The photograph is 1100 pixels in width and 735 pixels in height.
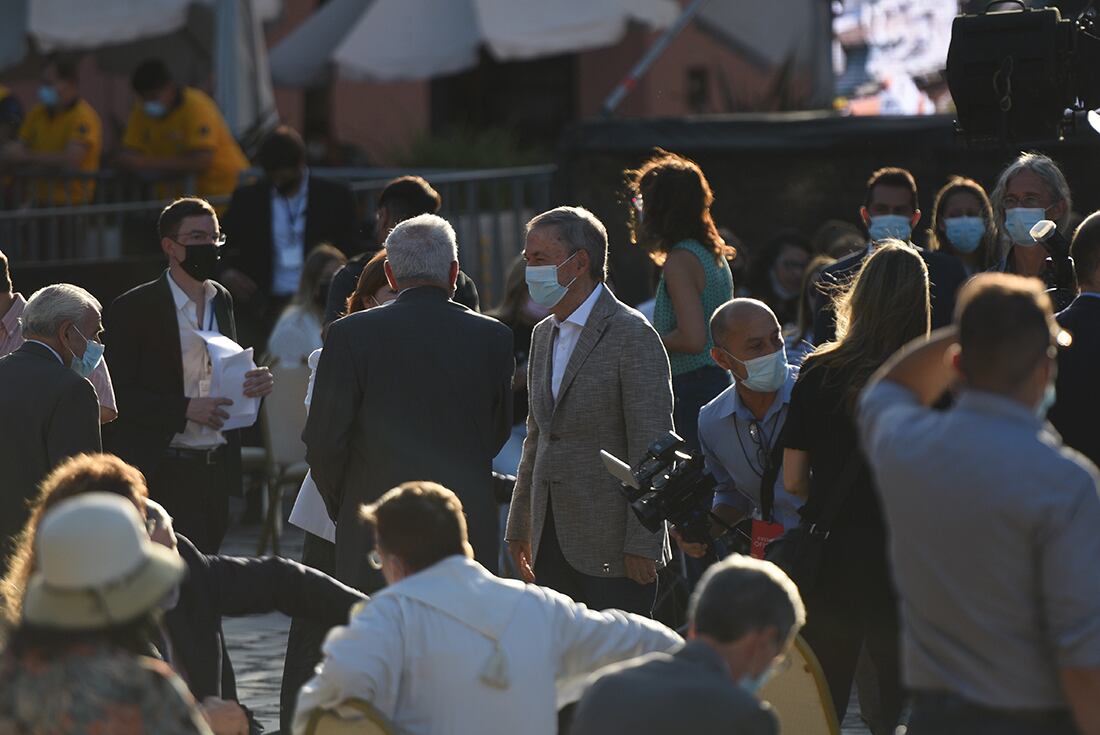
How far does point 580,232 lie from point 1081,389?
192 cm

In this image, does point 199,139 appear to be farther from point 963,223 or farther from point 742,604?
point 742,604

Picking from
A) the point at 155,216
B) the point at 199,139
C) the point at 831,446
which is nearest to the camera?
the point at 831,446

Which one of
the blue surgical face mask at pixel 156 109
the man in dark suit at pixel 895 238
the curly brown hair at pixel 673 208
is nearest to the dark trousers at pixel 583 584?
the man in dark suit at pixel 895 238

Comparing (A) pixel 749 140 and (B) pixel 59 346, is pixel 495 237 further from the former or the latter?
Result: (B) pixel 59 346

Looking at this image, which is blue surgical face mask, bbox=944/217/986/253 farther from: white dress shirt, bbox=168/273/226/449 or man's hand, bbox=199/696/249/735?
man's hand, bbox=199/696/249/735

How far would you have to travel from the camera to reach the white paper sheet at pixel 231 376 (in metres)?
8.74

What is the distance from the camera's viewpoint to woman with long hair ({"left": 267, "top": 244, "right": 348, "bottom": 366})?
11.4m

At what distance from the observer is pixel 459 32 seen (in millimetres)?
18766

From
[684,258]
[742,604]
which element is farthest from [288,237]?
[742,604]

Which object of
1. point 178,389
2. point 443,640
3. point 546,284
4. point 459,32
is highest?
point 459,32

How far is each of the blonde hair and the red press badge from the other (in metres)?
0.71

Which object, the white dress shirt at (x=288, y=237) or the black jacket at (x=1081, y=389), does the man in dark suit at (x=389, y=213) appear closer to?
the black jacket at (x=1081, y=389)

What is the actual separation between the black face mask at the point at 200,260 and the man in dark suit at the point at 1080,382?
12.7 ft

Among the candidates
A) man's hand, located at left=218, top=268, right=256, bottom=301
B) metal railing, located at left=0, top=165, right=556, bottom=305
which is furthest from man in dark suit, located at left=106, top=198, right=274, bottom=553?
metal railing, located at left=0, top=165, right=556, bottom=305
